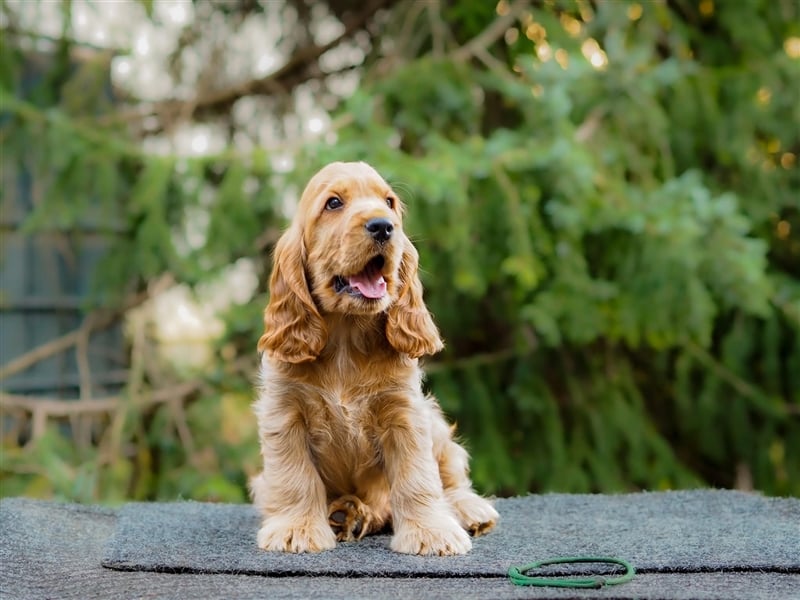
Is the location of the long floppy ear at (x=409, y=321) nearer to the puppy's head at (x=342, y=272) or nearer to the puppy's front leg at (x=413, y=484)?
the puppy's head at (x=342, y=272)

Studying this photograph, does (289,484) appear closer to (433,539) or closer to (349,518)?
(349,518)

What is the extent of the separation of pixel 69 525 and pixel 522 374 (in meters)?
3.47

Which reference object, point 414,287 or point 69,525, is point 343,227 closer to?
point 414,287

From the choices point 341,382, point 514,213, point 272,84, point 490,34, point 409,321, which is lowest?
point 341,382

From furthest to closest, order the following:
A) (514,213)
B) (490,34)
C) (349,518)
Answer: (490,34) < (514,213) < (349,518)

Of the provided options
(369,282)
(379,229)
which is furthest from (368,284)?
(379,229)

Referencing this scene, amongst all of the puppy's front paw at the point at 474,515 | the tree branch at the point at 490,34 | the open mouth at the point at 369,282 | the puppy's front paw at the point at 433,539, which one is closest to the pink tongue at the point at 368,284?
Result: the open mouth at the point at 369,282

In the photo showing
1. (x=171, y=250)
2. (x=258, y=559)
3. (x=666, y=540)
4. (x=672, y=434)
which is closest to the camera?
(x=258, y=559)

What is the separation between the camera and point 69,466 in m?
5.53

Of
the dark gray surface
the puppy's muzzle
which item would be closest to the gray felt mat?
the dark gray surface

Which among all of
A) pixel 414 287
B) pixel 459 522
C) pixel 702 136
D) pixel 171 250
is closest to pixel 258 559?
pixel 459 522

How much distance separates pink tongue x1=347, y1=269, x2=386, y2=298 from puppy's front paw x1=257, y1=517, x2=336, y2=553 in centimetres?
72

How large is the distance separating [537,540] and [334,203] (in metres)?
1.22

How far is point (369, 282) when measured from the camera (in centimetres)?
273
